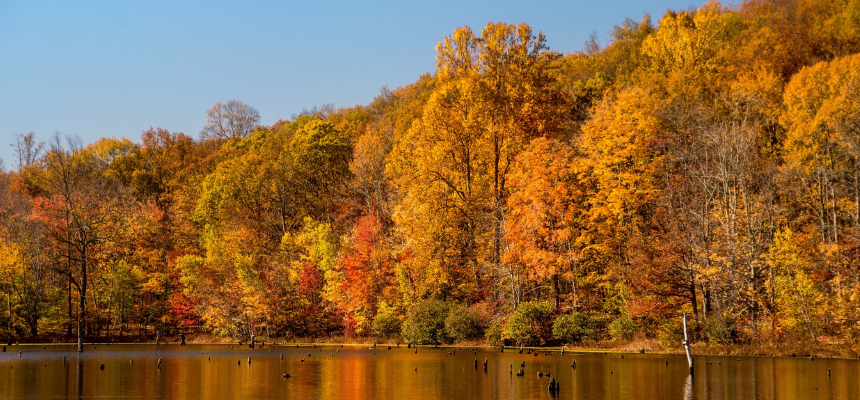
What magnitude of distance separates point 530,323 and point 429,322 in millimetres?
8738

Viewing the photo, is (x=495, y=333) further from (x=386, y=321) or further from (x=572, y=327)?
(x=386, y=321)

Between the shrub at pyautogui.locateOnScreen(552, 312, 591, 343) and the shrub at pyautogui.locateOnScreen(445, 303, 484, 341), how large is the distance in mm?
7164

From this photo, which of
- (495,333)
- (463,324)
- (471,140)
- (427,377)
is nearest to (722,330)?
(495,333)

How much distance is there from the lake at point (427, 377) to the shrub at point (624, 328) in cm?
298

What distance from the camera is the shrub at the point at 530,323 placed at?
53281 millimetres

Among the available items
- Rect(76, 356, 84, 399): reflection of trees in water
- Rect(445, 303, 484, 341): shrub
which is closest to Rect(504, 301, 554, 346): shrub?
Rect(445, 303, 484, 341): shrub

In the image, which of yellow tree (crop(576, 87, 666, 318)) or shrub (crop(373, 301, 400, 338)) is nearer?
yellow tree (crop(576, 87, 666, 318))

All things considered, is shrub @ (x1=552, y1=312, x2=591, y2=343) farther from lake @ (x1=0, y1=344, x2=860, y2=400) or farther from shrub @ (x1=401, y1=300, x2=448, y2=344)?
shrub @ (x1=401, y1=300, x2=448, y2=344)

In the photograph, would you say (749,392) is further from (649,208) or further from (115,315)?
(115,315)

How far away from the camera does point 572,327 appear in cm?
5228

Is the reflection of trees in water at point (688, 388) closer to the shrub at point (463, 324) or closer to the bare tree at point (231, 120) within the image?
the shrub at point (463, 324)

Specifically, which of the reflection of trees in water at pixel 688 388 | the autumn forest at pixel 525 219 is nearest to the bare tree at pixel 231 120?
the autumn forest at pixel 525 219

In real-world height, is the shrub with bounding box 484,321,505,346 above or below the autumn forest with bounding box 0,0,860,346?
below

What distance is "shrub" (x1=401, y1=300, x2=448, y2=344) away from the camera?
58750 mm
